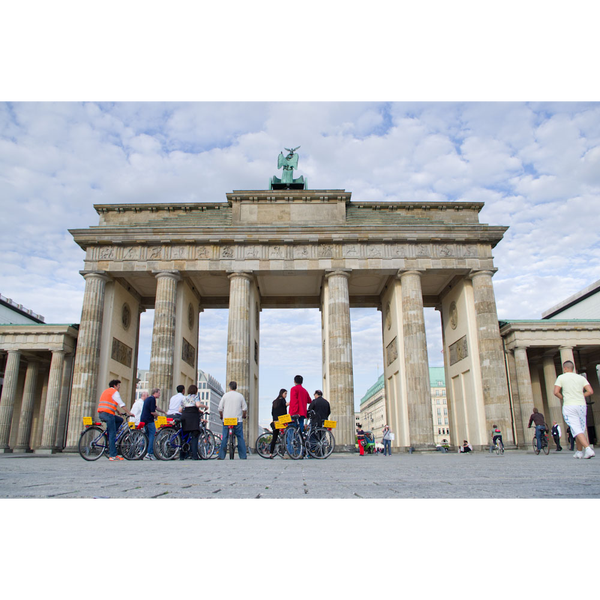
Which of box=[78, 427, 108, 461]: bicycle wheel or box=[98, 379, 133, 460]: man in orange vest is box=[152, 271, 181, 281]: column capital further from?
box=[98, 379, 133, 460]: man in orange vest

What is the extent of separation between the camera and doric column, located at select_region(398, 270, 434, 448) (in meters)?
26.0

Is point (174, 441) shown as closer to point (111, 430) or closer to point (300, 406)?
point (111, 430)

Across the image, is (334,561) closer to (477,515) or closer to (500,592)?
(500,592)

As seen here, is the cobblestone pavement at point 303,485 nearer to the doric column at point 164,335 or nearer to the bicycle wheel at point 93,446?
the bicycle wheel at point 93,446

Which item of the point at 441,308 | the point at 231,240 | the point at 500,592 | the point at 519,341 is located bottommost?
the point at 500,592

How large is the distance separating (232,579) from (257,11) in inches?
123

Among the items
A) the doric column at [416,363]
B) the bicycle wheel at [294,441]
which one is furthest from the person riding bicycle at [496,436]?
the bicycle wheel at [294,441]

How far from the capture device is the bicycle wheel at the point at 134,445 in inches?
494

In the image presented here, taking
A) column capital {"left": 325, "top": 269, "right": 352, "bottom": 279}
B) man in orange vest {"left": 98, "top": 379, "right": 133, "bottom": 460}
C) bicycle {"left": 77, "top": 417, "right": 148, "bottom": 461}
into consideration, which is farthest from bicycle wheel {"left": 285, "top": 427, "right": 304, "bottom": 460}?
column capital {"left": 325, "top": 269, "right": 352, "bottom": 279}

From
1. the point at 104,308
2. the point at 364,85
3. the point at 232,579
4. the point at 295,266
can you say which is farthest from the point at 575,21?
the point at 104,308

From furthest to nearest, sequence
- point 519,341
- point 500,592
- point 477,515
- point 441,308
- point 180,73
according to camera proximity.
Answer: point 441,308
point 519,341
point 180,73
point 477,515
point 500,592

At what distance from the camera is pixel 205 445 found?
533 inches

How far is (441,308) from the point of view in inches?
1344

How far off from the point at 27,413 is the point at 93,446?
23.5 meters
